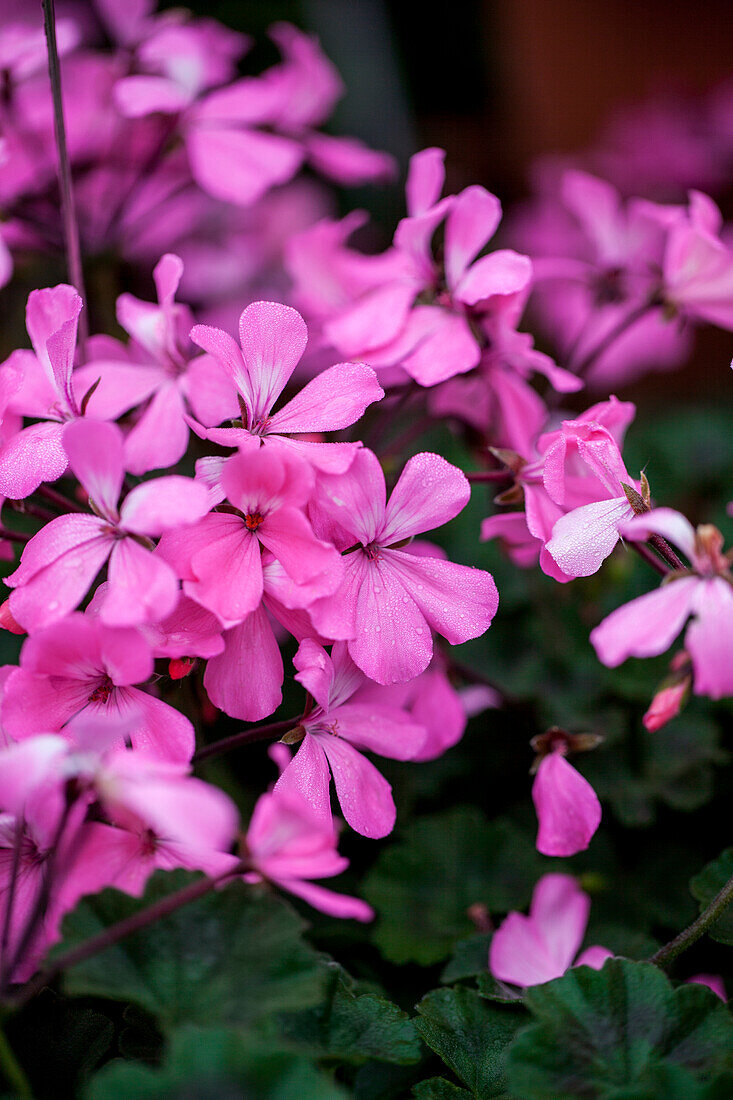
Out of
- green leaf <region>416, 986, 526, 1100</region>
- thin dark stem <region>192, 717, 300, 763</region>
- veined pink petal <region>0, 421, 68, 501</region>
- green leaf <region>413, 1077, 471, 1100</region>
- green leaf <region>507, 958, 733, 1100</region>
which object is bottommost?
green leaf <region>416, 986, 526, 1100</region>

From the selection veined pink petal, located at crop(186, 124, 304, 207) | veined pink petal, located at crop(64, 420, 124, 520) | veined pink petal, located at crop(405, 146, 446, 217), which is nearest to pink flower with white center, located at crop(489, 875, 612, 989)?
veined pink petal, located at crop(64, 420, 124, 520)

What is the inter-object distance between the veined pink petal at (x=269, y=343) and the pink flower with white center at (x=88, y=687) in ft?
0.69

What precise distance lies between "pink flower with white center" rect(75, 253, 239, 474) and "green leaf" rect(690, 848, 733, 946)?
50cm

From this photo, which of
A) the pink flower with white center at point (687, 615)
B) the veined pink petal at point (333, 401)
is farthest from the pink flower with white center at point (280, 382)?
the pink flower with white center at point (687, 615)

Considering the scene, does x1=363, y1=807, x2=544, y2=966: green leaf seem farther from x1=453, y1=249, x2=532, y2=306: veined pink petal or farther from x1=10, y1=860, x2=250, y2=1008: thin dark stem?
x1=453, y1=249, x2=532, y2=306: veined pink petal

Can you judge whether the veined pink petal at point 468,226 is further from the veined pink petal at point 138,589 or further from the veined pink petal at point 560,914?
the veined pink petal at point 560,914

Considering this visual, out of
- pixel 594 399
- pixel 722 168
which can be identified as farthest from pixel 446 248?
pixel 722 168

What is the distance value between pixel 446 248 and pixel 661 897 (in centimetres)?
62

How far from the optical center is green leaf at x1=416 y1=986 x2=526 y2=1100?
2.07 feet

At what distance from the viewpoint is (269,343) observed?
66 cm

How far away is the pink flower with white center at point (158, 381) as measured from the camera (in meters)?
0.66

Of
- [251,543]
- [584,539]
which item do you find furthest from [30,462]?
[584,539]

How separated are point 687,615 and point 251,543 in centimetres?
28

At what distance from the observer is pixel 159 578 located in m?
0.56
